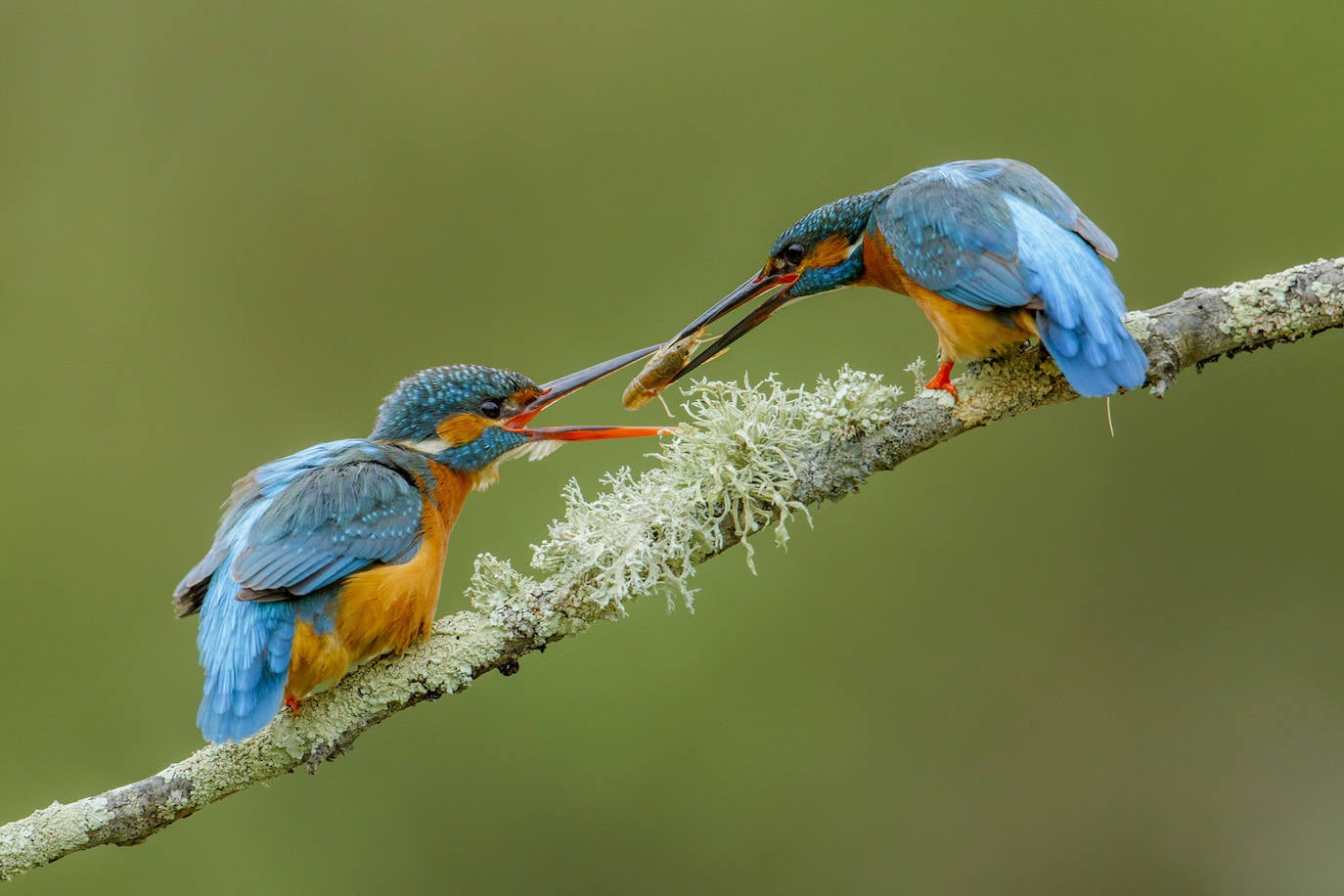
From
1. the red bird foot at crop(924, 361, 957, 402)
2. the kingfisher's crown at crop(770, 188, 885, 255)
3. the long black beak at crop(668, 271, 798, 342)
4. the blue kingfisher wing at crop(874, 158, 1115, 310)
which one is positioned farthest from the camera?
the long black beak at crop(668, 271, 798, 342)

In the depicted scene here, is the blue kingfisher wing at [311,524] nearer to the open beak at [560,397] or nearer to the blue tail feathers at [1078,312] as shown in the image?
the open beak at [560,397]

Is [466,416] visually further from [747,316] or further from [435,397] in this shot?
[747,316]

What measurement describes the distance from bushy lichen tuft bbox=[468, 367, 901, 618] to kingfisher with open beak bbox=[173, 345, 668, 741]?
0.20 metres

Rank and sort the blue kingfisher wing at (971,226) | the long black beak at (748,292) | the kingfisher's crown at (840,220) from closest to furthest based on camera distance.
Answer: the blue kingfisher wing at (971,226) < the kingfisher's crown at (840,220) < the long black beak at (748,292)

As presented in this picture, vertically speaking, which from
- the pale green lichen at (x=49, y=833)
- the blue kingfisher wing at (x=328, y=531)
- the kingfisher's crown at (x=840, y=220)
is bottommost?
the pale green lichen at (x=49, y=833)

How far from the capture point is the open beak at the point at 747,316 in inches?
115

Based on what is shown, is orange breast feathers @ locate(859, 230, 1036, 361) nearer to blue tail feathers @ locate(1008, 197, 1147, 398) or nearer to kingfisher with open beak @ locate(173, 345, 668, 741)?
blue tail feathers @ locate(1008, 197, 1147, 398)

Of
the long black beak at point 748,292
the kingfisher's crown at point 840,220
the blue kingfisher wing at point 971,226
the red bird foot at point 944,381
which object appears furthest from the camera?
the long black beak at point 748,292

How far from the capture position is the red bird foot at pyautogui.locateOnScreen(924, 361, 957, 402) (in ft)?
7.50

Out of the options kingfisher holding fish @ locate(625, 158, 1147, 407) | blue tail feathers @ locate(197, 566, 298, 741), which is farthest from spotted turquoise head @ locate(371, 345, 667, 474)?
blue tail feathers @ locate(197, 566, 298, 741)

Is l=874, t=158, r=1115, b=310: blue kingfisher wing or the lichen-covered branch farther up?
l=874, t=158, r=1115, b=310: blue kingfisher wing

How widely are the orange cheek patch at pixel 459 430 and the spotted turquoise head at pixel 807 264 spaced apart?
50 cm

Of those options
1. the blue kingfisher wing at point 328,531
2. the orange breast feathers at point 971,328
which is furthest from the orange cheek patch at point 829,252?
the blue kingfisher wing at point 328,531

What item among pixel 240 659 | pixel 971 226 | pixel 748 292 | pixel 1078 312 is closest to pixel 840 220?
pixel 748 292
